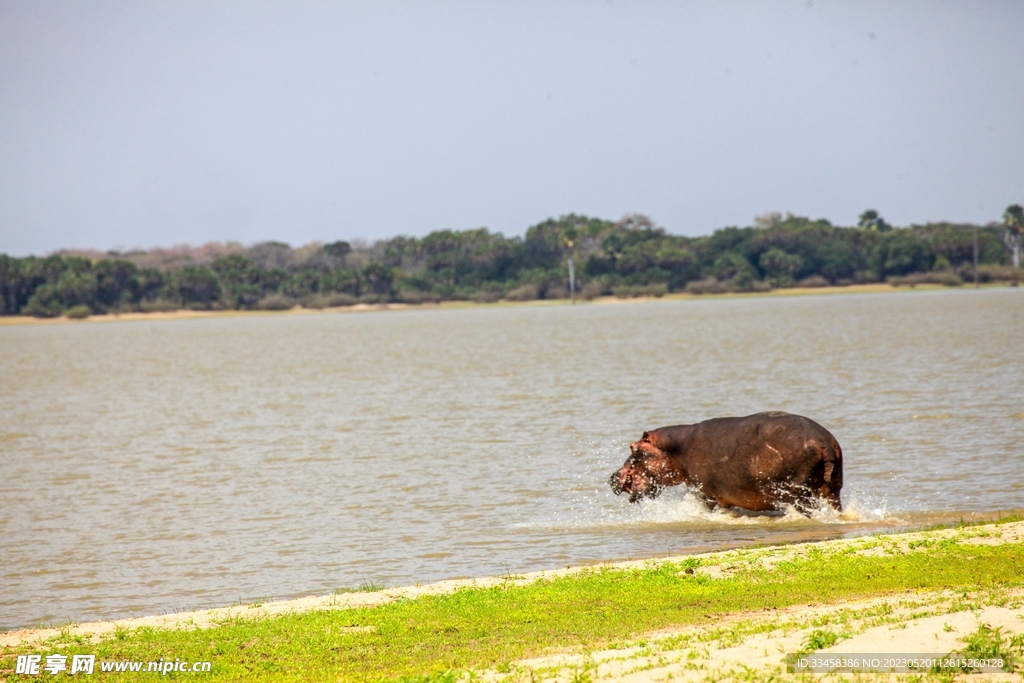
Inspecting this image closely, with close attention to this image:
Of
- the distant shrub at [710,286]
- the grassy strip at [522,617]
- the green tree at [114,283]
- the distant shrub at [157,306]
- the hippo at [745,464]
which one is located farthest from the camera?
the distant shrub at [710,286]

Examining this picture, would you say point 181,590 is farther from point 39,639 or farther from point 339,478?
point 339,478

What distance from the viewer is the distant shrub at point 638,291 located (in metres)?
138

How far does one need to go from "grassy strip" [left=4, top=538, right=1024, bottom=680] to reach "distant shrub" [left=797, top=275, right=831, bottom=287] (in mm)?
131011

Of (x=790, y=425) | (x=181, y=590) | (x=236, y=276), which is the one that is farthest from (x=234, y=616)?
(x=236, y=276)

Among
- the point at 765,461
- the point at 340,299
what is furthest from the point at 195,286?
the point at 765,461

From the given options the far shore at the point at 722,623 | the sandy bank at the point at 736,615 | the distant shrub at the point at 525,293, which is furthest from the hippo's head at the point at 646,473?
the distant shrub at the point at 525,293

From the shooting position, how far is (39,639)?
975cm

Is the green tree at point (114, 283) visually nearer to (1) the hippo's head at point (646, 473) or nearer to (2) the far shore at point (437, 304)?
(2) the far shore at point (437, 304)

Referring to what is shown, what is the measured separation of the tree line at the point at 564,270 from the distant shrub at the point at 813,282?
→ 0.38 feet

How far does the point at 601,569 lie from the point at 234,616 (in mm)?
3357

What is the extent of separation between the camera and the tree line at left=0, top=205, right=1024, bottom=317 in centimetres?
13125

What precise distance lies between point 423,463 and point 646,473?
6.41 meters

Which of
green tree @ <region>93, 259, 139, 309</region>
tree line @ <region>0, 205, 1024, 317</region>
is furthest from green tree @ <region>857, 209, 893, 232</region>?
green tree @ <region>93, 259, 139, 309</region>

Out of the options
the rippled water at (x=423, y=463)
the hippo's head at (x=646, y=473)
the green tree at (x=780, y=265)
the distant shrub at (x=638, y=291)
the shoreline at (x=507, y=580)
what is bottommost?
the rippled water at (x=423, y=463)
